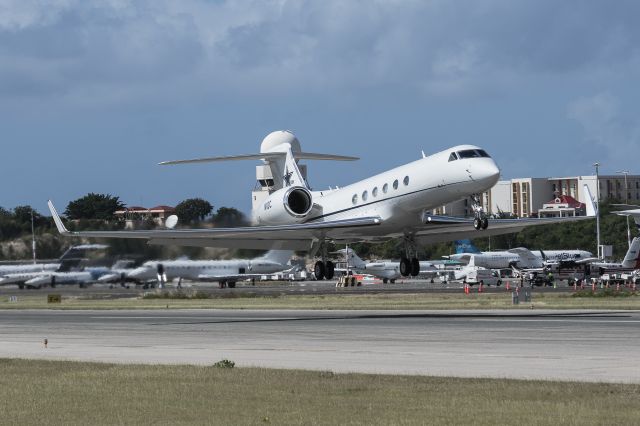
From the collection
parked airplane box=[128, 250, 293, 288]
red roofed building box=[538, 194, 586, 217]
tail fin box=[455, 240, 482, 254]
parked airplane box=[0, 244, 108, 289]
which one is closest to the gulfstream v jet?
parked airplane box=[0, 244, 108, 289]

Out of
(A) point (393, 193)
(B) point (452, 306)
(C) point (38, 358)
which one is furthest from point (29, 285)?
(C) point (38, 358)

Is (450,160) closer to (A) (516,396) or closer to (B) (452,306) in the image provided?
(B) (452,306)

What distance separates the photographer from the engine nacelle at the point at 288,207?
1709 inches

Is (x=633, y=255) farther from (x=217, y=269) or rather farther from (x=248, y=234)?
(x=248, y=234)

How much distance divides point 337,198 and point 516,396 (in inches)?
1044

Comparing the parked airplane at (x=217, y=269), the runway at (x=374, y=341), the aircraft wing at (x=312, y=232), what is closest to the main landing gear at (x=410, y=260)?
the aircraft wing at (x=312, y=232)

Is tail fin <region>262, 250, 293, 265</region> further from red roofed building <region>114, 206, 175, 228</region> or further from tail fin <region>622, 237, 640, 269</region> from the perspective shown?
tail fin <region>622, 237, 640, 269</region>

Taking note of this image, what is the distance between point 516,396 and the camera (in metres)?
16.1

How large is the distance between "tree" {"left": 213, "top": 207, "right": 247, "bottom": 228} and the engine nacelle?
2.99ft

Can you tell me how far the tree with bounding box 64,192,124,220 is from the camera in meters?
96.5

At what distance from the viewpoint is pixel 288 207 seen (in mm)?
43375

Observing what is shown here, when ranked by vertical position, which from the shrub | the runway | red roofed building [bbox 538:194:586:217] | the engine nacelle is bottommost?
the runway

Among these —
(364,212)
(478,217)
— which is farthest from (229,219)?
(478,217)

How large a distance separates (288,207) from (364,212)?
13.6 ft
